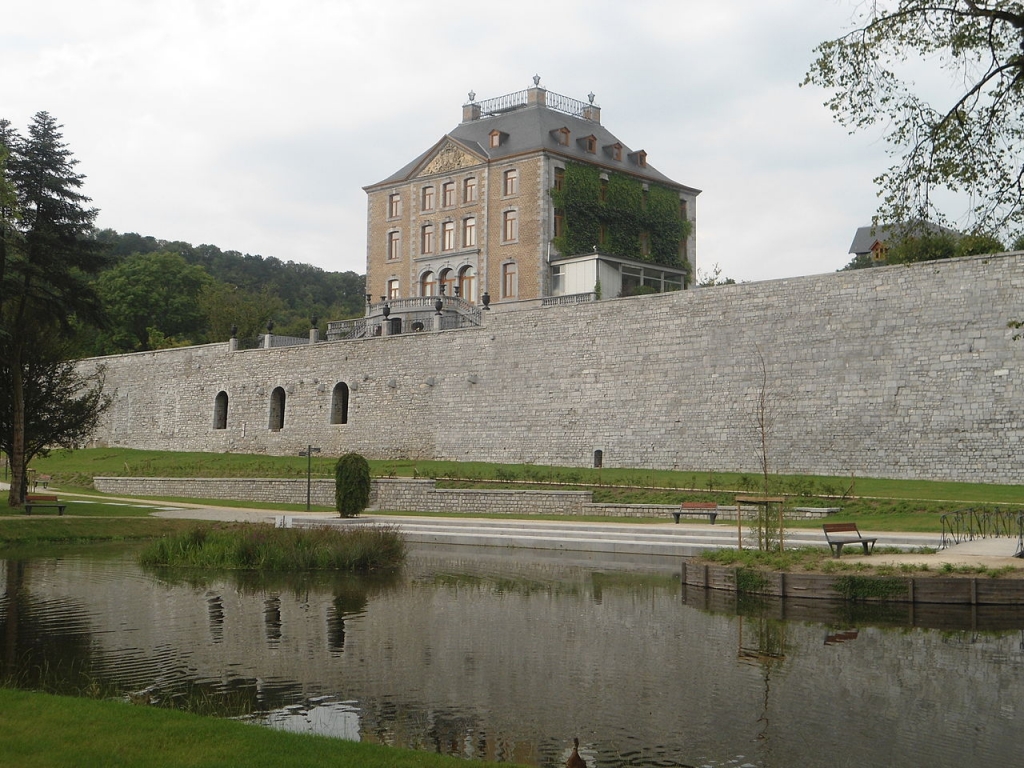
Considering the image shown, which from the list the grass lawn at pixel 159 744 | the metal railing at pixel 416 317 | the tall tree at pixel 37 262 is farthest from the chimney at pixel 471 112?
the grass lawn at pixel 159 744

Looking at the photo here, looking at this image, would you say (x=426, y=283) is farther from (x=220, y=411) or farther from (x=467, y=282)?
(x=220, y=411)

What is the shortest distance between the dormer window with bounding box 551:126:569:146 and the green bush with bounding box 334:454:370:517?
26717 millimetres

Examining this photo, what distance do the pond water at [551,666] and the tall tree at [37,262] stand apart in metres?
11.5

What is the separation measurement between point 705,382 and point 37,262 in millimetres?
18433

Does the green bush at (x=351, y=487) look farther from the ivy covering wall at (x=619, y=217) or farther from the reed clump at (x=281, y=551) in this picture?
the ivy covering wall at (x=619, y=217)

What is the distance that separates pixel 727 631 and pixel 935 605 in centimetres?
339

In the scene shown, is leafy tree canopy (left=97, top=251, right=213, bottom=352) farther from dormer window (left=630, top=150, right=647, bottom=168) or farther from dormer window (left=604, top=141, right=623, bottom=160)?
dormer window (left=630, top=150, right=647, bottom=168)

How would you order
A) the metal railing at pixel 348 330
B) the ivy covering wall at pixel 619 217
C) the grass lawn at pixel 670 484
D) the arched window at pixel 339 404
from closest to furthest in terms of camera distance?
the grass lawn at pixel 670 484
the arched window at pixel 339 404
the metal railing at pixel 348 330
the ivy covering wall at pixel 619 217

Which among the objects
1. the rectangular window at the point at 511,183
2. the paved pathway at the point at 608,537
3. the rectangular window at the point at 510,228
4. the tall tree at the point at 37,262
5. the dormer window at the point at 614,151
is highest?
the dormer window at the point at 614,151

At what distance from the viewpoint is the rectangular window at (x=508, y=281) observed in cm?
4675

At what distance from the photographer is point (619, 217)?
159 ft

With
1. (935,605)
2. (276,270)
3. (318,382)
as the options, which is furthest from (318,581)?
(276,270)

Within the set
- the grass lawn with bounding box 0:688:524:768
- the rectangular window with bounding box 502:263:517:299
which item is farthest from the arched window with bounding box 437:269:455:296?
the grass lawn with bounding box 0:688:524:768

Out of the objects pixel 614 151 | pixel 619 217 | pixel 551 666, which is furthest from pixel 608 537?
pixel 614 151
